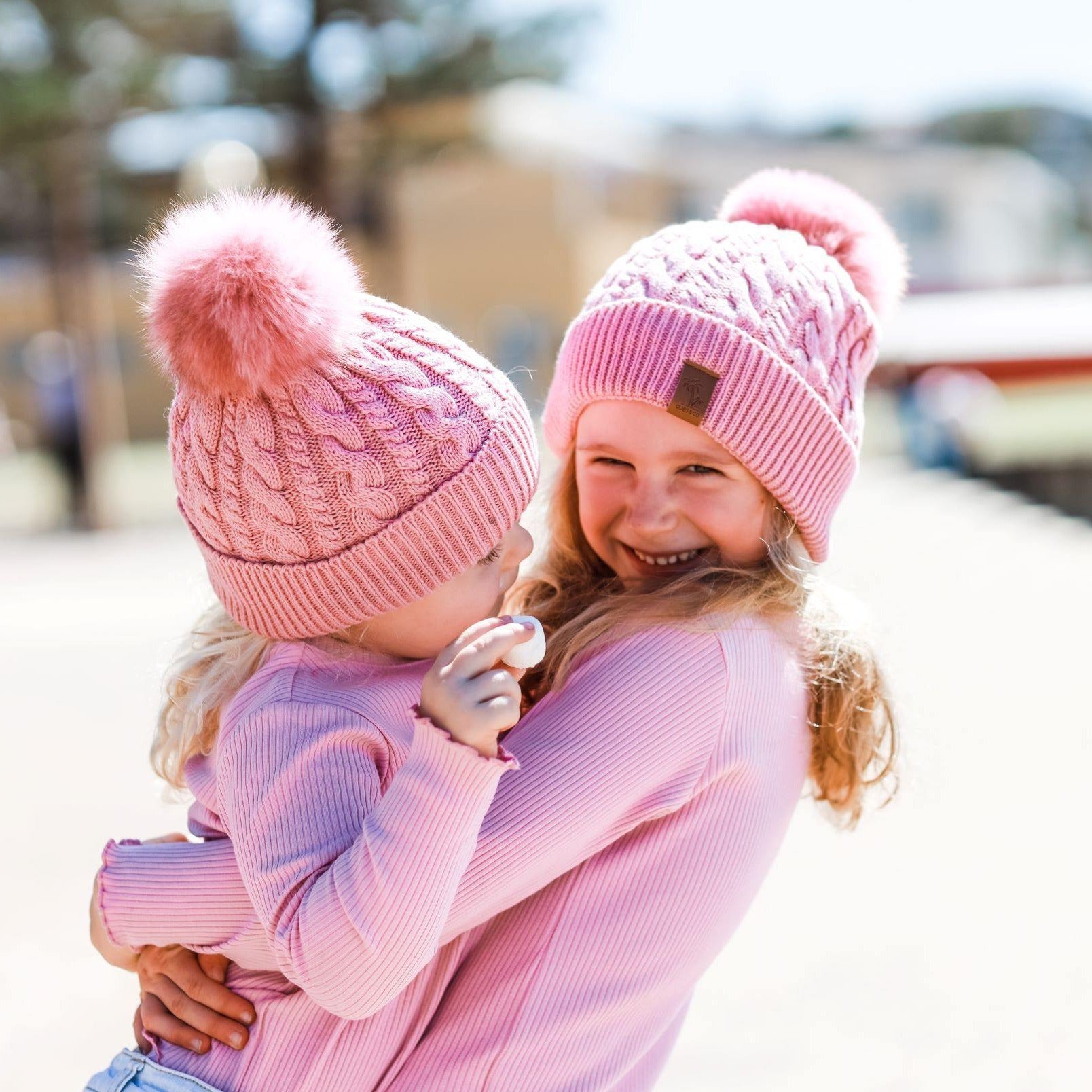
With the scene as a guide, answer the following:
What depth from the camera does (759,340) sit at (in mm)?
1826

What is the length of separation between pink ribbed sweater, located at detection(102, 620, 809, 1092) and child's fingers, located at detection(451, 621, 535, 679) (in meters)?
0.07

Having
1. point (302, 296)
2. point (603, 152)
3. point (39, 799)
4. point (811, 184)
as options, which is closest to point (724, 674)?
point (302, 296)

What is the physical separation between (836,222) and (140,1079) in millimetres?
1490

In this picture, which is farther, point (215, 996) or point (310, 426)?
point (215, 996)

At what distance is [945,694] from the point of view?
6.31m

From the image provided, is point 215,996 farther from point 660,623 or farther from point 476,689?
point 660,623

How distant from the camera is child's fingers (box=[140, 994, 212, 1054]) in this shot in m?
1.59

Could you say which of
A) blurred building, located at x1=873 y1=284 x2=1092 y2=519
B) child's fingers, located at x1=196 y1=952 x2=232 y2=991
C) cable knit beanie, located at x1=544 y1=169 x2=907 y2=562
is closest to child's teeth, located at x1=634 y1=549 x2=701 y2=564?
cable knit beanie, located at x1=544 y1=169 x2=907 y2=562

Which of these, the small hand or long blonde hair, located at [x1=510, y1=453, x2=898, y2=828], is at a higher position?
the small hand

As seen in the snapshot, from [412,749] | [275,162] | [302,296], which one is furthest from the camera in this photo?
[275,162]

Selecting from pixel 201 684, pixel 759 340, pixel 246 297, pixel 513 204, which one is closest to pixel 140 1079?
pixel 201 684

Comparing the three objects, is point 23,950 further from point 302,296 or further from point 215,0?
point 215,0

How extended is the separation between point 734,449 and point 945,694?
190 inches

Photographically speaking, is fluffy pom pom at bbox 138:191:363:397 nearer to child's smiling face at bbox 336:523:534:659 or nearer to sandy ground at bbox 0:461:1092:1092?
child's smiling face at bbox 336:523:534:659
